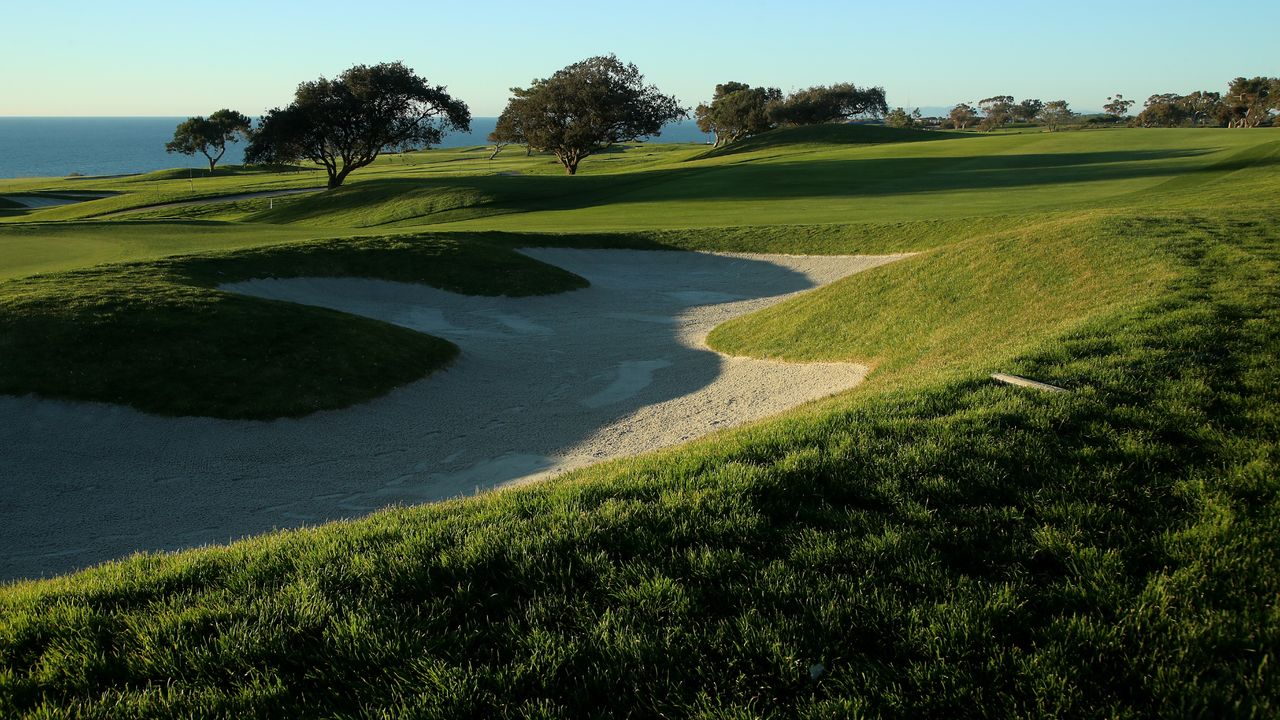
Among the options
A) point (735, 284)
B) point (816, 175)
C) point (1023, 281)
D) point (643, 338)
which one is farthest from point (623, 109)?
point (1023, 281)

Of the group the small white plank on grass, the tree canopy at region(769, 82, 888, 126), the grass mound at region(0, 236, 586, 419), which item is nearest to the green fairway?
the small white plank on grass

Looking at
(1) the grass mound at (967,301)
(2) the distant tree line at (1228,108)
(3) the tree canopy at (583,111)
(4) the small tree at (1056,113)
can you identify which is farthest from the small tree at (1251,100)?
(1) the grass mound at (967,301)

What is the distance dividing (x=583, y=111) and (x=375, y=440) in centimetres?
6000

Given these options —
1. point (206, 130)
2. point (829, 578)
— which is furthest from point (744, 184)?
point (206, 130)

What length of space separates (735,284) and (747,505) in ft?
70.6

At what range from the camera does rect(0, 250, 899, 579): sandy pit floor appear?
988cm

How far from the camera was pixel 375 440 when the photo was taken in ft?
42.5

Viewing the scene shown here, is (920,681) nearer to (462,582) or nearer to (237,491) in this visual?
(462,582)

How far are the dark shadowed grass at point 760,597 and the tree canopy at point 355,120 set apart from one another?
2260 inches

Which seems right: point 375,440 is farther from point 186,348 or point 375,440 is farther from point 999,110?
point 999,110

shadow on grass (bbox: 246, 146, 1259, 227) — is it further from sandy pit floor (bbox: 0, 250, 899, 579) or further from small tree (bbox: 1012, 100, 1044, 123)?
small tree (bbox: 1012, 100, 1044, 123)

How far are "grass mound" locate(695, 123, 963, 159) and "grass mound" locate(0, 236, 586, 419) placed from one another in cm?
6006

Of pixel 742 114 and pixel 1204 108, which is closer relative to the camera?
pixel 742 114

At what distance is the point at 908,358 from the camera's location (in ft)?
44.3
